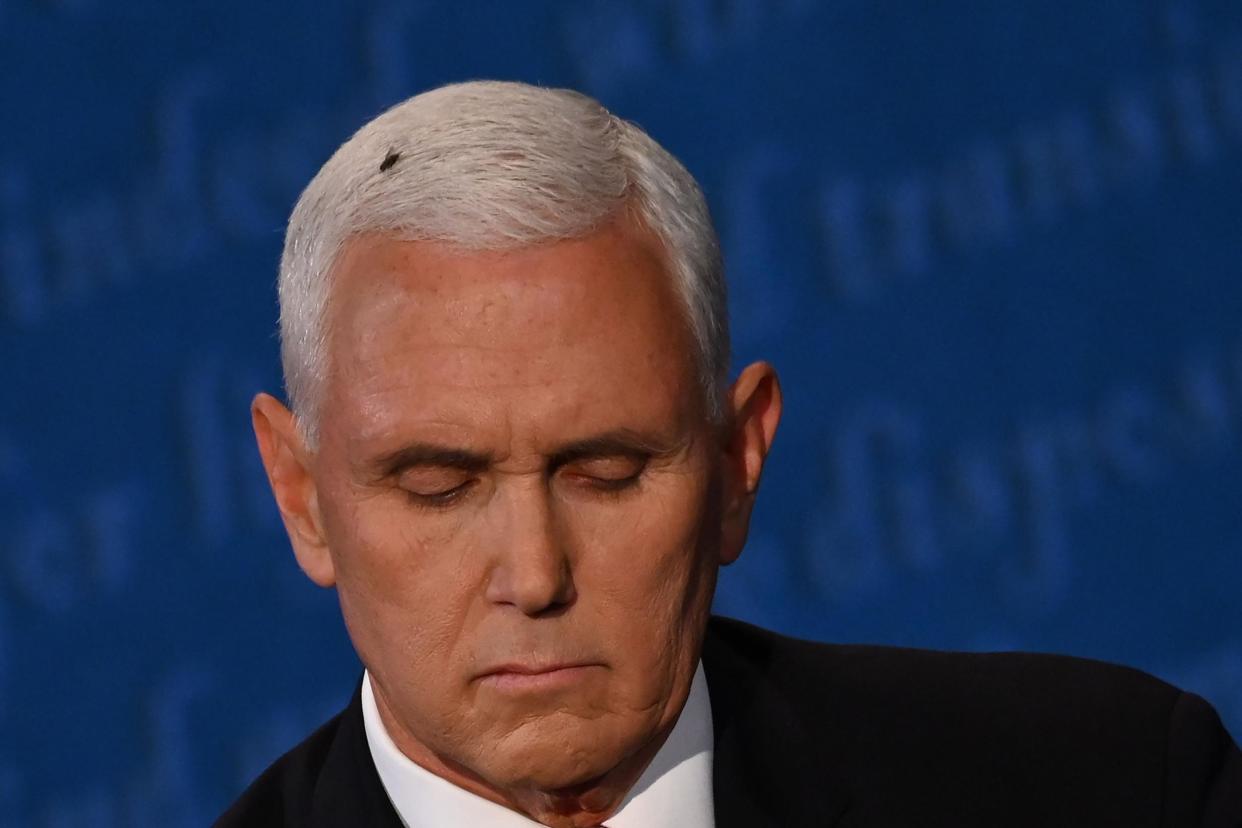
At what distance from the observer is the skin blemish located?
1.50 metres

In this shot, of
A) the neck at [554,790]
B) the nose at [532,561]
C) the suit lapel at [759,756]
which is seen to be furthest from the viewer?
the suit lapel at [759,756]

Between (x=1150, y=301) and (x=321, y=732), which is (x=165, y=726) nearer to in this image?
(x=321, y=732)

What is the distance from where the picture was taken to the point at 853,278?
2783 millimetres

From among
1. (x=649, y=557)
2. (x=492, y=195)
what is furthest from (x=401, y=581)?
(x=492, y=195)

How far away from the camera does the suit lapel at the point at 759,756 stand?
1659 millimetres

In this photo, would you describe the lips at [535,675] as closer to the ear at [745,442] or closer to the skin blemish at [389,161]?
the ear at [745,442]

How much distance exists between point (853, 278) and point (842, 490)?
0.91 feet

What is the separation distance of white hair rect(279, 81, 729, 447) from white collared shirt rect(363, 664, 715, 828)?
9.8 inches

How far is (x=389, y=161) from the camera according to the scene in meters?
1.50

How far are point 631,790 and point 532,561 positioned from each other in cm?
26

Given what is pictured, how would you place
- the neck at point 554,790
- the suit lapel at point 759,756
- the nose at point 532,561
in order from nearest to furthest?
the nose at point 532,561 < the neck at point 554,790 < the suit lapel at point 759,756

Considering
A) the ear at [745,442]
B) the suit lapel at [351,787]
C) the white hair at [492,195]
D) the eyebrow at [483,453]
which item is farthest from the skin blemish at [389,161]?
the suit lapel at [351,787]

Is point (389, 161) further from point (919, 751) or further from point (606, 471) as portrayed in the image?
point (919, 751)

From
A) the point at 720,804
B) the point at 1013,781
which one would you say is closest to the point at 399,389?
the point at 720,804
